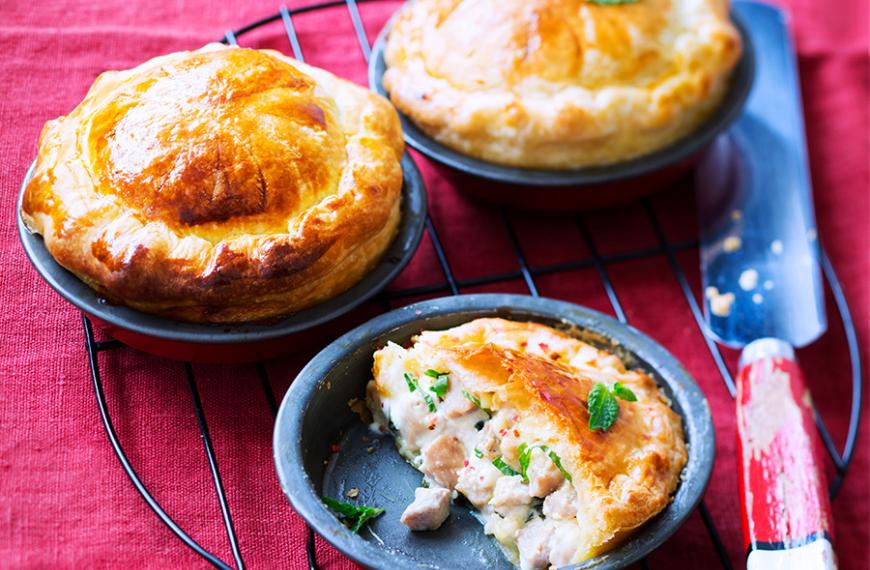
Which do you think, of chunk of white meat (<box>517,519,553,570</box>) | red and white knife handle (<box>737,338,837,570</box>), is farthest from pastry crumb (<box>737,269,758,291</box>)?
chunk of white meat (<box>517,519,553,570</box>)

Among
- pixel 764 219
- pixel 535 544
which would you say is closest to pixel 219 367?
pixel 535 544

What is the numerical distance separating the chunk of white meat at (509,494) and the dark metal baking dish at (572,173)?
1018 millimetres

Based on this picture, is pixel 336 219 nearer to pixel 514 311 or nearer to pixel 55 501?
pixel 514 311

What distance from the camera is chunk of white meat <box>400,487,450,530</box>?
2.22 metres

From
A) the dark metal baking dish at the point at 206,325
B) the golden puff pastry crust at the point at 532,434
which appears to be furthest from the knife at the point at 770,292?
the dark metal baking dish at the point at 206,325

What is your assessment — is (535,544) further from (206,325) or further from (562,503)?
(206,325)

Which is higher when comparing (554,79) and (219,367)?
(554,79)

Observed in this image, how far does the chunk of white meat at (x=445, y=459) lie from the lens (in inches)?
90.3

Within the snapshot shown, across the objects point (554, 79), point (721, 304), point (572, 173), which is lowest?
point (721, 304)

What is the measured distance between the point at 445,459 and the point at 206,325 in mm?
645

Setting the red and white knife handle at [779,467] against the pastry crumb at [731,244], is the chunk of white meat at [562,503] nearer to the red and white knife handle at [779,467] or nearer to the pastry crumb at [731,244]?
the red and white knife handle at [779,467]

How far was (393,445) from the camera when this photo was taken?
2.45 m

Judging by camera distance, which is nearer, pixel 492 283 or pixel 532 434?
pixel 532 434

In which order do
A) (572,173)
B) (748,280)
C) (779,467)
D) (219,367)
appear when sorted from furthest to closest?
(748,280) → (572,173) → (219,367) → (779,467)
